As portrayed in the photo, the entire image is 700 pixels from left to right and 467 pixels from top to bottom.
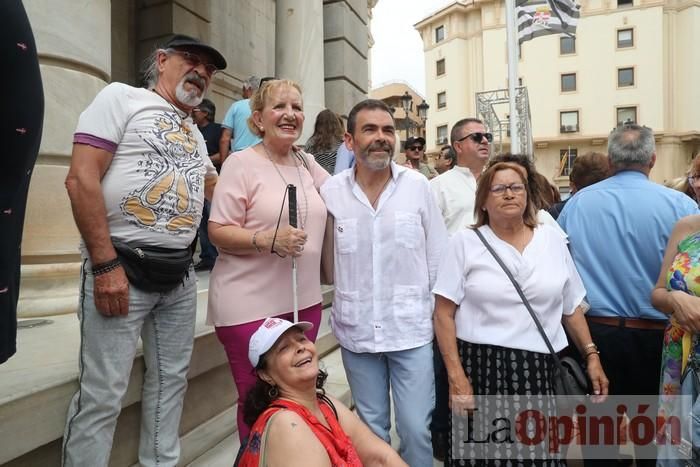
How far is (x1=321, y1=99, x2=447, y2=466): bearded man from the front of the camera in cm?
254

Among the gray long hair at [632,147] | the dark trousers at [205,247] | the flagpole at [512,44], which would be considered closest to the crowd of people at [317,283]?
the gray long hair at [632,147]

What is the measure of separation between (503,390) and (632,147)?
1896mm

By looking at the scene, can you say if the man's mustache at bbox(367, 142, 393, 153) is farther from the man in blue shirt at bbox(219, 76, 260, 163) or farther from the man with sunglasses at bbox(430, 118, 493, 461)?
the man in blue shirt at bbox(219, 76, 260, 163)

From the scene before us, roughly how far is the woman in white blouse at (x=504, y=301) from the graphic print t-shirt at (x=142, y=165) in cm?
136

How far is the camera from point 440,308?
8.55 feet

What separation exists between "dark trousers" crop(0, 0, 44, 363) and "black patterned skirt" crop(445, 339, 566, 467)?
2.05 metres

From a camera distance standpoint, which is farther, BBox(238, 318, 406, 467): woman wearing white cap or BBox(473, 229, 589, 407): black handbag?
BBox(473, 229, 589, 407): black handbag

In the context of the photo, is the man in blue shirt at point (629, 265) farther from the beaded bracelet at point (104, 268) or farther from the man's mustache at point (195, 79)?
the beaded bracelet at point (104, 268)

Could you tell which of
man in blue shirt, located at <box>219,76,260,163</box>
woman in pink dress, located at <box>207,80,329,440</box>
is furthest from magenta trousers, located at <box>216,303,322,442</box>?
man in blue shirt, located at <box>219,76,260,163</box>

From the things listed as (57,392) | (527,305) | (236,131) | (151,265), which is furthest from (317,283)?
(236,131)

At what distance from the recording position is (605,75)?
38.5 m

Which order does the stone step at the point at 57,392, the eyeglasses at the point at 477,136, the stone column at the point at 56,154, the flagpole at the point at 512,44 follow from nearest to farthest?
the stone step at the point at 57,392 < the stone column at the point at 56,154 < the eyeglasses at the point at 477,136 < the flagpole at the point at 512,44

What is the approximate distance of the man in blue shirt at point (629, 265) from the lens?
306 centimetres

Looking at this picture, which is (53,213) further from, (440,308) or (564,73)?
(564,73)
